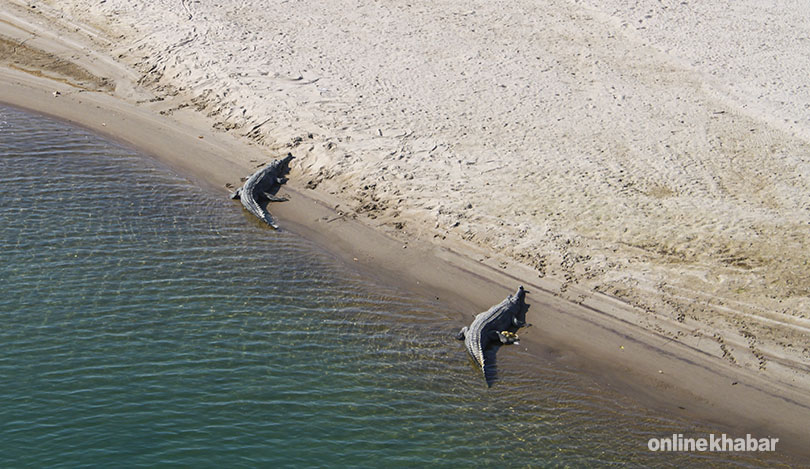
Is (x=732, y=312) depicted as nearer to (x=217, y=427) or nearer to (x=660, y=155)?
(x=660, y=155)

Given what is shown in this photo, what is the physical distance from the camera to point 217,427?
9.81 metres

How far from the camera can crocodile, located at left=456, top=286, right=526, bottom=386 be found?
11312 mm

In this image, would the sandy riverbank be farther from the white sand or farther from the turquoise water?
the turquoise water

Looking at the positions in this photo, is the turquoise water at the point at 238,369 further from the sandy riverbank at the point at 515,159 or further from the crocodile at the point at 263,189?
the sandy riverbank at the point at 515,159

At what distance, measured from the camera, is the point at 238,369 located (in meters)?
10.8

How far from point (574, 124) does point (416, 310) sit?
6264 millimetres

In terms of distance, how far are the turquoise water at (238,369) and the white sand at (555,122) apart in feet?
7.01

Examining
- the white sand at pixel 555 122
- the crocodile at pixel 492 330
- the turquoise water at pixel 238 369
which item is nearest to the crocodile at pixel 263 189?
the turquoise water at pixel 238 369

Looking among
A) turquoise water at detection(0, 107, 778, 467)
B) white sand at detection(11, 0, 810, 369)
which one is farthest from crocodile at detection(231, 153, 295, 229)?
white sand at detection(11, 0, 810, 369)

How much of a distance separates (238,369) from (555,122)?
355 inches

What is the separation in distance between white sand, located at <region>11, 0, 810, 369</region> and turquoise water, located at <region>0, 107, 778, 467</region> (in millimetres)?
2136

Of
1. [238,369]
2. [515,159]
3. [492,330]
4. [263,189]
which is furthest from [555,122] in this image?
[238,369]

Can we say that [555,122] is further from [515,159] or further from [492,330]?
[492,330]

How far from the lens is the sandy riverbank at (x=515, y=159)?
11875 mm
